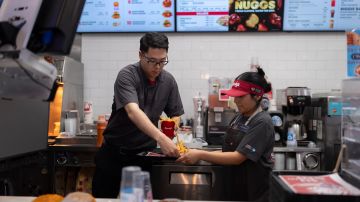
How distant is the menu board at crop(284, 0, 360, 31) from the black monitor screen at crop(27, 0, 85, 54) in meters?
3.19

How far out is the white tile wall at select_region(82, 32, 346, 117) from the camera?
3.94 meters

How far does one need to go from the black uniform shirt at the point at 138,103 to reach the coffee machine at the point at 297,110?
1.35 m

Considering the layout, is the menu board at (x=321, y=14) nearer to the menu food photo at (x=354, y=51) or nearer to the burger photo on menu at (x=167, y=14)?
the burger photo on menu at (x=167, y=14)

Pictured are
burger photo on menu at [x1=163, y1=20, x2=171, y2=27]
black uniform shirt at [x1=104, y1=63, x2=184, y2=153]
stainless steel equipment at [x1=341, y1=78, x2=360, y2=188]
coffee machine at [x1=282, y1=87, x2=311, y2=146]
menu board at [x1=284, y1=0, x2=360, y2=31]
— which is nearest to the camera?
stainless steel equipment at [x1=341, y1=78, x2=360, y2=188]

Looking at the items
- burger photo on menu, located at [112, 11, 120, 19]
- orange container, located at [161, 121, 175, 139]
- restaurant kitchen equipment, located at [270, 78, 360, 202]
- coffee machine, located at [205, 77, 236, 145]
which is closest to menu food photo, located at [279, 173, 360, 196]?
restaurant kitchen equipment, located at [270, 78, 360, 202]

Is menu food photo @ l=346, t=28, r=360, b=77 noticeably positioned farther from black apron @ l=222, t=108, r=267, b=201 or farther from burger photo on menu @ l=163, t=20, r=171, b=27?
burger photo on menu @ l=163, t=20, r=171, b=27

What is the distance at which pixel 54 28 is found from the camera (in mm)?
1073

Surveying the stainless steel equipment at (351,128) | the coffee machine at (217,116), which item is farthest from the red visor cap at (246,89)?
the coffee machine at (217,116)

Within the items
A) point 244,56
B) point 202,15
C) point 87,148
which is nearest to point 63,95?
point 87,148

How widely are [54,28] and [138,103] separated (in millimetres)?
1484

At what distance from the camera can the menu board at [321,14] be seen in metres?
3.79

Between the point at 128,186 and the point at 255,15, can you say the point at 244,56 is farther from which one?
the point at 128,186

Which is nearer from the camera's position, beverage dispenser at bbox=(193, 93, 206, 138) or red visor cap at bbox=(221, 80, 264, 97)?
red visor cap at bbox=(221, 80, 264, 97)

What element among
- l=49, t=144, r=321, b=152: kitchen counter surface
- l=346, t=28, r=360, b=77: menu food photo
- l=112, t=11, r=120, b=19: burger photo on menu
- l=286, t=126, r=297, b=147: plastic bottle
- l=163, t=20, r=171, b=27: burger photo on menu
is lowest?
l=49, t=144, r=321, b=152: kitchen counter surface
